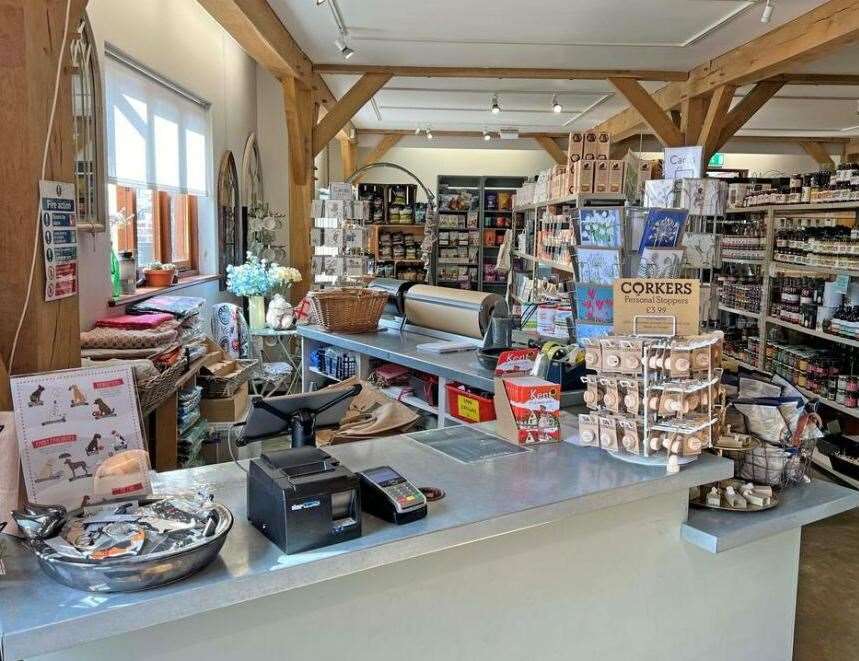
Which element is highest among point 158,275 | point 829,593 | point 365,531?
point 158,275

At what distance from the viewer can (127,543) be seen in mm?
1353

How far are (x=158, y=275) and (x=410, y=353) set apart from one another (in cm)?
246

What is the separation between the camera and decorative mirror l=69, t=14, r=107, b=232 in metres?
3.69

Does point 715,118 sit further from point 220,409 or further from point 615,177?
point 220,409

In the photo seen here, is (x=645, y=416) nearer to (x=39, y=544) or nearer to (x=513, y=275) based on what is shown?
(x=39, y=544)

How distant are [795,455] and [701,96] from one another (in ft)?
18.6

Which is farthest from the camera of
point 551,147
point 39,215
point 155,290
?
point 551,147

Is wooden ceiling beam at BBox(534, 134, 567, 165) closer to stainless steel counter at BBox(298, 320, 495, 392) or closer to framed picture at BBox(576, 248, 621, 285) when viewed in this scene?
stainless steel counter at BBox(298, 320, 495, 392)

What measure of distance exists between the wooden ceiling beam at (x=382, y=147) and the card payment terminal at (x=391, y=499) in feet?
36.5

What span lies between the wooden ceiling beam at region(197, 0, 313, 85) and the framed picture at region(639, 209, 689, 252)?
316 centimetres

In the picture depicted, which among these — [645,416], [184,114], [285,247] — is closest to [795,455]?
[645,416]

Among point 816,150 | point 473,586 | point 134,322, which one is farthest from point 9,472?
point 816,150

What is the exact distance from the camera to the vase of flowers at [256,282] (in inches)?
253

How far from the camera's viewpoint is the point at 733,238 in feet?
22.8
